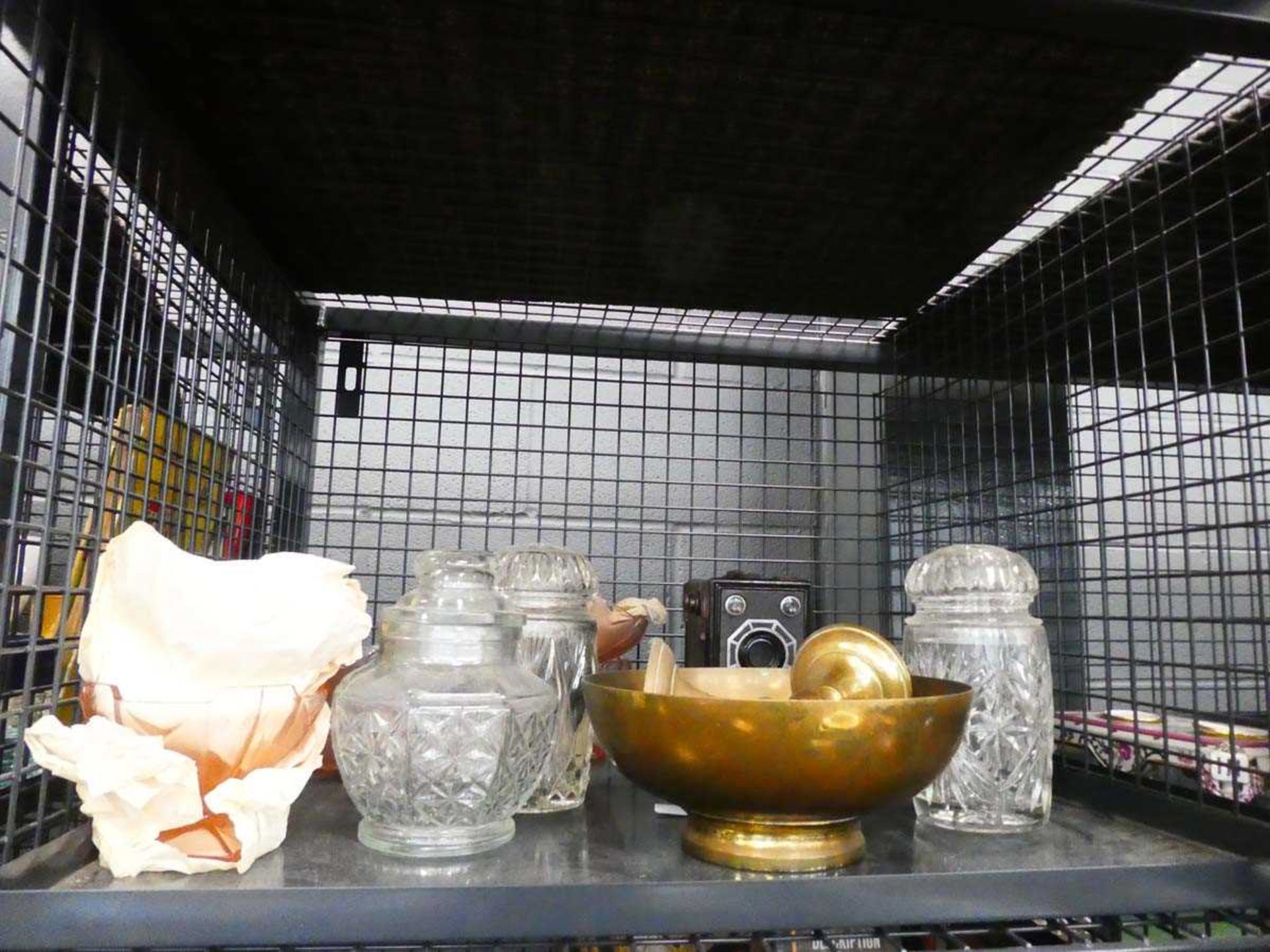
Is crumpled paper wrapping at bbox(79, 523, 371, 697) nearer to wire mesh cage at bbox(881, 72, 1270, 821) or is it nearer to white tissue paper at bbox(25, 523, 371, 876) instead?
white tissue paper at bbox(25, 523, 371, 876)

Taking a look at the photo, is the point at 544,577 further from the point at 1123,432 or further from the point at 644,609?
the point at 1123,432

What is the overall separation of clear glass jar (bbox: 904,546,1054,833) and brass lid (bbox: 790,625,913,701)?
0.08 m

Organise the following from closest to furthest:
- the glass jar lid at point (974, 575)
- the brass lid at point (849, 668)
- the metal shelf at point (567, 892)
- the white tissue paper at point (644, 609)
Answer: the metal shelf at point (567, 892), the brass lid at point (849, 668), the glass jar lid at point (974, 575), the white tissue paper at point (644, 609)

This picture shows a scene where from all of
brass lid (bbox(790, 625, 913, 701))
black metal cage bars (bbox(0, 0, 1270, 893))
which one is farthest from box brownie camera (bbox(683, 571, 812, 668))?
brass lid (bbox(790, 625, 913, 701))

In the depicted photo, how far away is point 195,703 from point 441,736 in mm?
131

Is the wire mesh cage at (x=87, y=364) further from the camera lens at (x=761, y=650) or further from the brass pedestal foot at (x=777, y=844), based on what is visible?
the camera lens at (x=761, y=650)

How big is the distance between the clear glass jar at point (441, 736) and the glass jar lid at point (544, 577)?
131 millimetres

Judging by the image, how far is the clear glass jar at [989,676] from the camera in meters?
0.59

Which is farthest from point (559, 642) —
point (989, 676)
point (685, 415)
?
point (685, 415)

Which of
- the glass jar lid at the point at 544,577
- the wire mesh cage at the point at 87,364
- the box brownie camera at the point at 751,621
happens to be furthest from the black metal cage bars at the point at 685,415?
the glass jar lid at the point at 544,577

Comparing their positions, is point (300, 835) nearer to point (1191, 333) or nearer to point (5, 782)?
point (5, 782)

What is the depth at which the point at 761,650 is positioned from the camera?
0.84m

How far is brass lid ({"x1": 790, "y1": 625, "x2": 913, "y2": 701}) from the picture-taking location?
0.53 metres

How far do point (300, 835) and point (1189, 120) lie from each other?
0.78m
